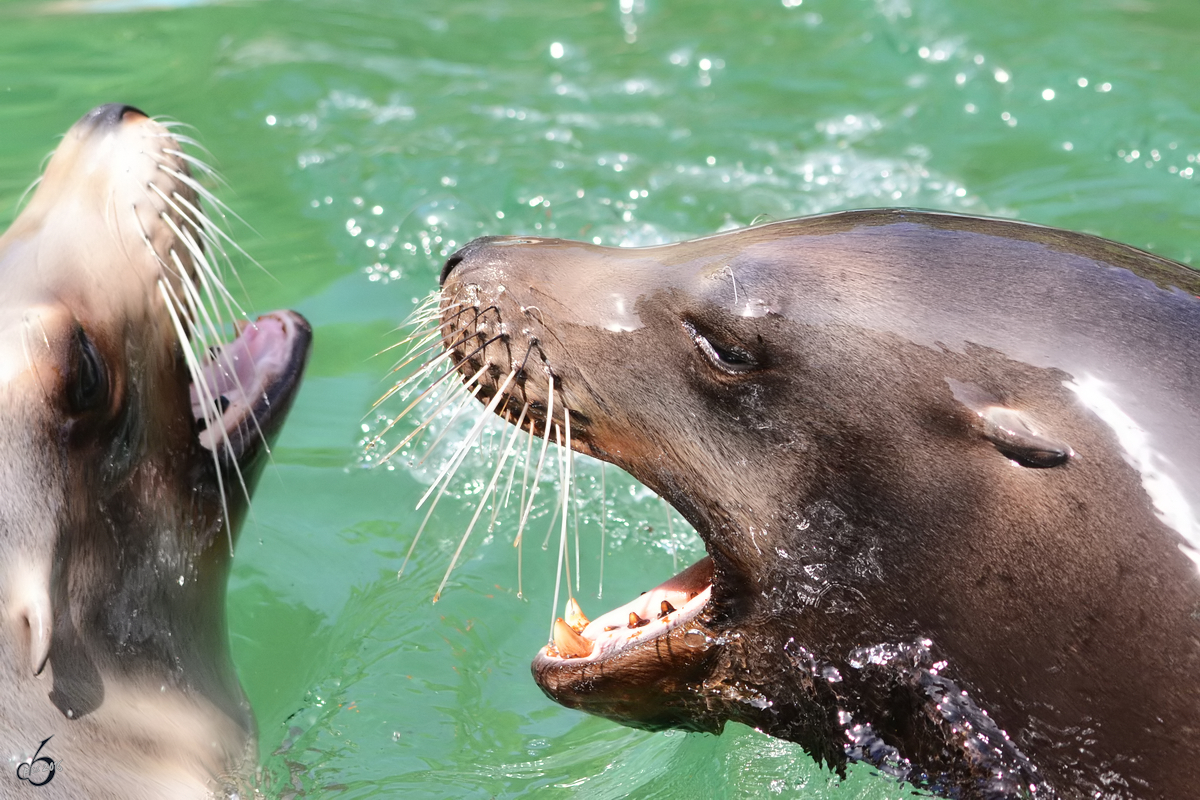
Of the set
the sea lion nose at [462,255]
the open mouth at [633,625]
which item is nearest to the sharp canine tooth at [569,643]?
the open mouth at [633,625]

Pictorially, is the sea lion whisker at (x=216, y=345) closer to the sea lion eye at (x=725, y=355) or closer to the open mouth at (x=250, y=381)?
the open mouth at (x=250, y=381)

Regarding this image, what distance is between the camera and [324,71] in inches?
292

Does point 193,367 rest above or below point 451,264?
below

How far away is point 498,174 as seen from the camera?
21.4 ft

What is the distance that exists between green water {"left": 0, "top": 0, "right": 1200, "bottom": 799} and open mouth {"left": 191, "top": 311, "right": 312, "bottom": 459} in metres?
0.71

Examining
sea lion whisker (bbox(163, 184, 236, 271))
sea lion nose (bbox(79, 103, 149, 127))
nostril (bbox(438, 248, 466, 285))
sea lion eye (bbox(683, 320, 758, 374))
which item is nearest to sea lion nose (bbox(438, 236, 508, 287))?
nostril (bbox(438, 248, 466, 285))

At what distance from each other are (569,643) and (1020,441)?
45.9 inches

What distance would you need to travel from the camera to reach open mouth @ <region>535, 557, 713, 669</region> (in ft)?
9.77

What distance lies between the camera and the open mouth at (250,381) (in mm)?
3414

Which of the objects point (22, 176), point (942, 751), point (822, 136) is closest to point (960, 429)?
point (942, 751)

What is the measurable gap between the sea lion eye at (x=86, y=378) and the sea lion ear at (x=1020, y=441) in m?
1.87

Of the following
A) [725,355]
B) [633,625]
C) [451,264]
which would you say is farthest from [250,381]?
[725,355]

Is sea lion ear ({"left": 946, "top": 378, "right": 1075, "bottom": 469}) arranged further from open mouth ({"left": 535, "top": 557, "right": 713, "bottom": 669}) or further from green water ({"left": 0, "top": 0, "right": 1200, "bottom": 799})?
green water ({"left": 0, "top": 0, "right": 1200, "bottom": 799})

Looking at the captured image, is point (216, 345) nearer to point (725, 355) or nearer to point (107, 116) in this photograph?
point (107, 116)
